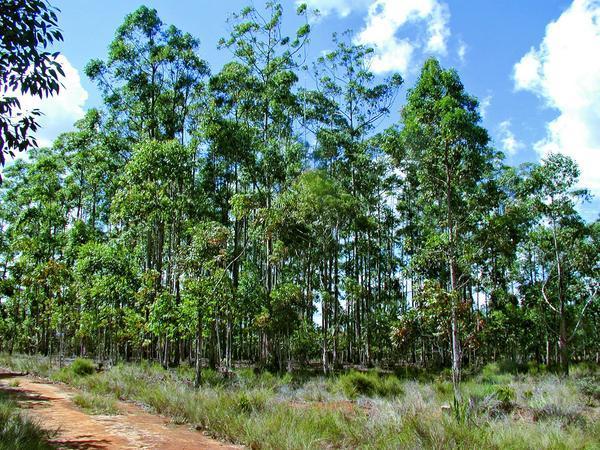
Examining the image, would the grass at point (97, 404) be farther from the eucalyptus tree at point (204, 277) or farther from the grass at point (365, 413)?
the eucalyptus tree at point (204, 277)

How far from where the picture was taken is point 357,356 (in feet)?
129

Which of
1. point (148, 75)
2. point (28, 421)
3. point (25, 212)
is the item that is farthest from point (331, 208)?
point (25, 212)

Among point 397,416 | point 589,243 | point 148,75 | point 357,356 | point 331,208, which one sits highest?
point 148,75

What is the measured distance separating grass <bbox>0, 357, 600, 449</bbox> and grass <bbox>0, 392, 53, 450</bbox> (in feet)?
9.82

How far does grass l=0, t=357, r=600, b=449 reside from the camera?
6.88 meters

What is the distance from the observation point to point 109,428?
27.8 feet

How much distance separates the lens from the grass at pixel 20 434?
18.5ft

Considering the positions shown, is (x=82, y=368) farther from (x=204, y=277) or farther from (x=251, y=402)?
(x=251, y=402)

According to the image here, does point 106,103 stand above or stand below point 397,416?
above

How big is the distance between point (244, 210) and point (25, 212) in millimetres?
20448

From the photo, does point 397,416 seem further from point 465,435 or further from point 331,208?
point 331,208

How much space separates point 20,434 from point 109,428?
2477mm

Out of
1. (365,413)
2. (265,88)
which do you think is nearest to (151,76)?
(265,88)

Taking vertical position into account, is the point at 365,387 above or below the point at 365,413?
below
